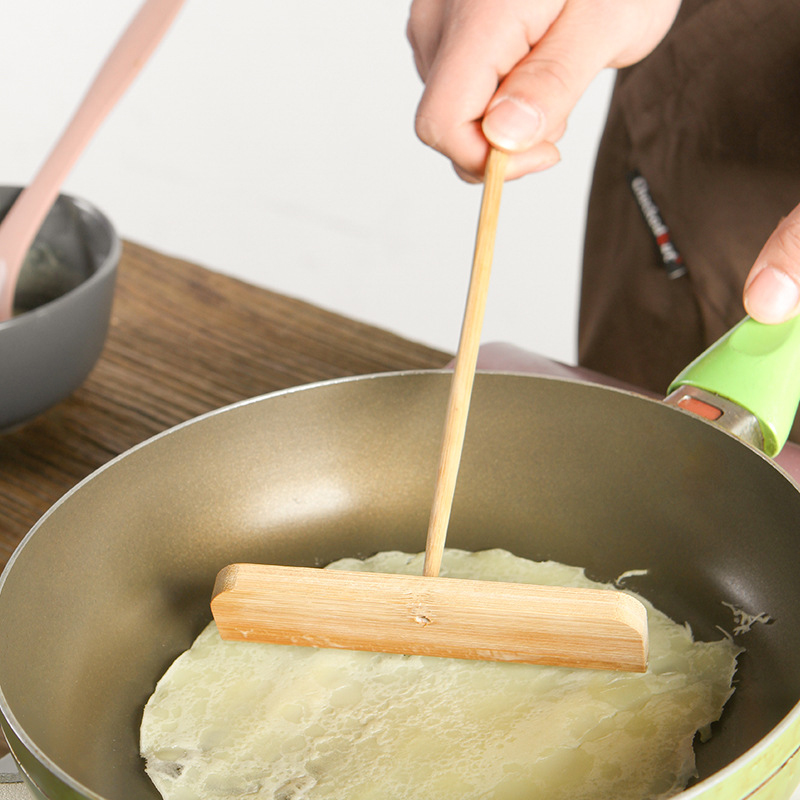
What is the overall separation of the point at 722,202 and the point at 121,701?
71 centimetres

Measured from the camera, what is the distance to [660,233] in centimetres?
99

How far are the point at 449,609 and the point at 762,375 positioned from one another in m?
0.25

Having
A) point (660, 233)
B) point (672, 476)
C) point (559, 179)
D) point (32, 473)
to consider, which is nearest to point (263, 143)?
point (559, 179)

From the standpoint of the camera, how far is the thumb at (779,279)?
Answer: 598mm

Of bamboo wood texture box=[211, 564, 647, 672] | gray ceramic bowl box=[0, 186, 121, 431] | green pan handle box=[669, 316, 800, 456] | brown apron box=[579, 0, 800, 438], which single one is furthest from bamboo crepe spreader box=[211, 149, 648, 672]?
brown apron box=[579, 0, 800, 438]

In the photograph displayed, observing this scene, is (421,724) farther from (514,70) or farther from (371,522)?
(514,70)

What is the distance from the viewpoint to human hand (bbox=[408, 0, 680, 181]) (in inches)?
24.2

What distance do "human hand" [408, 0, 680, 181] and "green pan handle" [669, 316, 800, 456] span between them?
0.19 m

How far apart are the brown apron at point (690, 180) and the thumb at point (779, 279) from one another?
305 mm

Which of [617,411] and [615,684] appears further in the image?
[617,411]

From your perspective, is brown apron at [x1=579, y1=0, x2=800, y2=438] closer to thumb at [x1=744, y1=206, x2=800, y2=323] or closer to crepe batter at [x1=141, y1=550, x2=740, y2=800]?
thumb at [x1=744, y1=206, x2=800, y2=323]

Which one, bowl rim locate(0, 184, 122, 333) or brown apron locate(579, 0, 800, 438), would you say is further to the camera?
brown apron locate(579, 0, 800, 438)

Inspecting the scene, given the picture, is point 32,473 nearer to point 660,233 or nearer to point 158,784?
point 158,784

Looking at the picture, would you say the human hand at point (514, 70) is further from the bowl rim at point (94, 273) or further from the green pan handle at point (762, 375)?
the bowl rim at point (94, 273)
